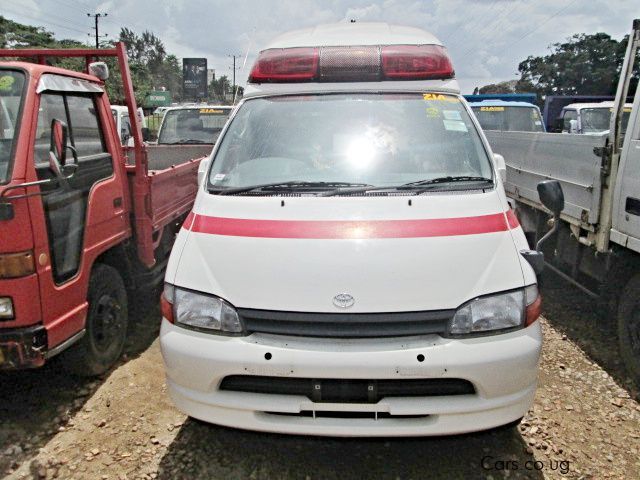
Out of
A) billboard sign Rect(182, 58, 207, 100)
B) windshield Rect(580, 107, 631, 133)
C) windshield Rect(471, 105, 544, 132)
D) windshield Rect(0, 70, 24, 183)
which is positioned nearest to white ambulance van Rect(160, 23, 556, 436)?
windshield Rect(0, 70, 24, 183)

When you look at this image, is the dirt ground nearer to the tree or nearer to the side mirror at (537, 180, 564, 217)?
the side mirror at (537, 180, 564, 217)

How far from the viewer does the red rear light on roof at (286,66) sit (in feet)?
11.9

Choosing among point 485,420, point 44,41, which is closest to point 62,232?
point 485,420

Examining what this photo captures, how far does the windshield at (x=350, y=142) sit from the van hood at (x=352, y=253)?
0.31 m

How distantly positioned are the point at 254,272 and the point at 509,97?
13.7 metres

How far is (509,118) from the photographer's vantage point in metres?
10.8

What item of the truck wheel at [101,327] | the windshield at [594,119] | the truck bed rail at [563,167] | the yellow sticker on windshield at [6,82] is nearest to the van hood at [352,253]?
the truck wheel at [101,327]

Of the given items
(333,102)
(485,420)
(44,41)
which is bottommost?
(485,420)

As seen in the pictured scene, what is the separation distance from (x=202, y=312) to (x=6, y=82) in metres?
1.94

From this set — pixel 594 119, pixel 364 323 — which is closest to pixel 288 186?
pixel 364 323

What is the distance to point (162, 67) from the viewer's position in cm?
9412

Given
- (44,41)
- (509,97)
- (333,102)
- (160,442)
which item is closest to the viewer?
(160,442)

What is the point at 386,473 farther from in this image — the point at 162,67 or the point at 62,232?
the point at 162,67

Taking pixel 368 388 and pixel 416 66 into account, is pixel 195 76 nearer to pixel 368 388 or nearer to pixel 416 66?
pixel 416 66
